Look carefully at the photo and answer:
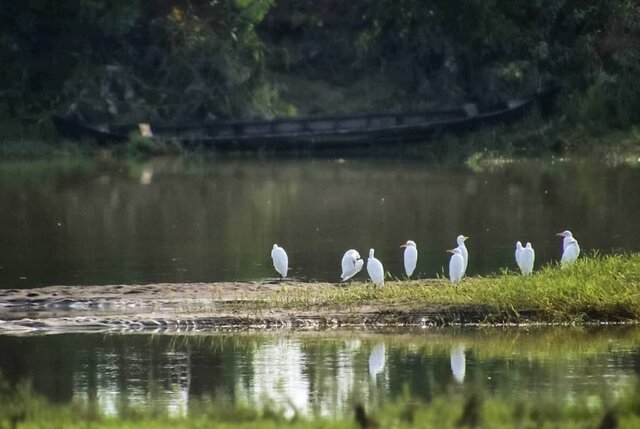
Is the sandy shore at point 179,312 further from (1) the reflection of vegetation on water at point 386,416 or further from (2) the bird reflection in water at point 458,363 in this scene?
(1) the reflection of vegetation on water at point 386,416

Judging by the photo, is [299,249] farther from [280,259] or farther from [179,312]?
[179,312]

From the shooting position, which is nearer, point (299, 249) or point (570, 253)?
point (570, 253)

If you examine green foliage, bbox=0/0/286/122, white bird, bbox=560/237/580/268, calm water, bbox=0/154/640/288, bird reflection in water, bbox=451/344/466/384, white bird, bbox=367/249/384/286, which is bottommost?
bird reflection in water, bbox=451/344/466/384

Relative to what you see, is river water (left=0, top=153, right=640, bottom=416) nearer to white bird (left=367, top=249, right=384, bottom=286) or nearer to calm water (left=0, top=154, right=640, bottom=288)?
calm water (left=0, top=154, right=640, bottom=288)

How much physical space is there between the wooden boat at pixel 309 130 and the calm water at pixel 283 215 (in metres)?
2.85

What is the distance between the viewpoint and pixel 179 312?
20.2m

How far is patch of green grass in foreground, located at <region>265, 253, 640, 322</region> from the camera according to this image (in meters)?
18.8

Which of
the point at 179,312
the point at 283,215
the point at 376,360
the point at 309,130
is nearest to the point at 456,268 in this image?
the point at 179,312

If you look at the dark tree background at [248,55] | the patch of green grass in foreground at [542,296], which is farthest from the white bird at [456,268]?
the dark tree background at [248,55]

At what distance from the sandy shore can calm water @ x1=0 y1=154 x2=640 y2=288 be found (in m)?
1.97

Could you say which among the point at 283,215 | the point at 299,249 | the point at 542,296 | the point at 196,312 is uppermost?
the point at 283,215

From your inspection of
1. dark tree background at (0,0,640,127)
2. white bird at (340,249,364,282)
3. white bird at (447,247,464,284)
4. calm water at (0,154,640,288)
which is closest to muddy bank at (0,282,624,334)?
white bird at (340,249,364,282)

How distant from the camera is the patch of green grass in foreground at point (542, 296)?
61.5 feet

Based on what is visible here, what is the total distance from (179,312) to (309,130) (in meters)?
31.7
